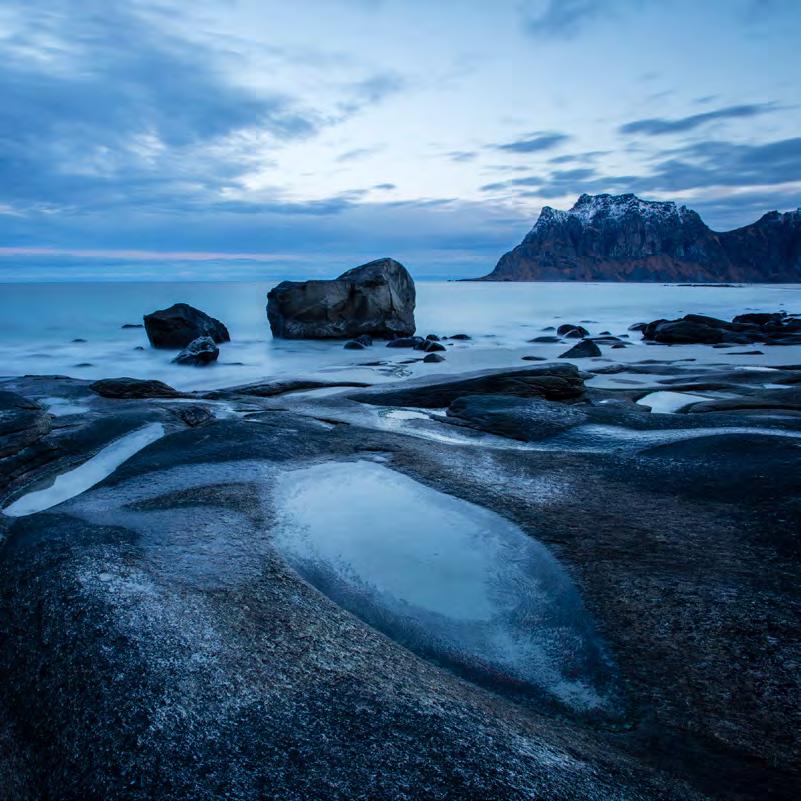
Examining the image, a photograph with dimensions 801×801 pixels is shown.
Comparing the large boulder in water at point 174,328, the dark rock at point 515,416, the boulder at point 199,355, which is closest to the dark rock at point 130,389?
the dark rock at point 515,416

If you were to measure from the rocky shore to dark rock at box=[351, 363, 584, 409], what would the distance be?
3445mm

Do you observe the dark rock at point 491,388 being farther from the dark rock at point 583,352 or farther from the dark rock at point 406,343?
the dark rock at point 406,343

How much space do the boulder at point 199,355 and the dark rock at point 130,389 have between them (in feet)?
22.4

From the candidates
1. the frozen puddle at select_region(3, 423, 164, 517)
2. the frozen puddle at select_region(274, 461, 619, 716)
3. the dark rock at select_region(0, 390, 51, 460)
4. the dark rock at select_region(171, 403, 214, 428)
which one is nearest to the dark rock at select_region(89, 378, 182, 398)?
the dark rock at select_region(171, 403, 214, 428)

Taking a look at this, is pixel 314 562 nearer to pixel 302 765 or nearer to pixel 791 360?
pixel 302 765

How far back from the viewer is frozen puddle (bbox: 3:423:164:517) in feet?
16.4

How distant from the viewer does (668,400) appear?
30.5 feet

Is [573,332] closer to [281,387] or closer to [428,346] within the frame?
[428,346]

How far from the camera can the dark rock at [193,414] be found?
7.35m

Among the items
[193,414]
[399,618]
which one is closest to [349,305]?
[193,414]

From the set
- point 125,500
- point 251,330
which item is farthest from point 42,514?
point 251,330

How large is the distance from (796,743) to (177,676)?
2.26 meters

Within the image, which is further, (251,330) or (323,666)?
(251,330)

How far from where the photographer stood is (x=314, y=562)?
11.7 ft
